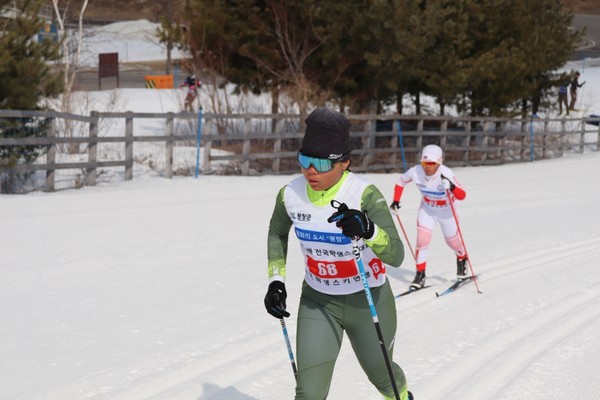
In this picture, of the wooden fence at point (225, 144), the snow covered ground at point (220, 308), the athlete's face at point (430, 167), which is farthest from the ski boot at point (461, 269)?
the wooden fence at point (225, 144)

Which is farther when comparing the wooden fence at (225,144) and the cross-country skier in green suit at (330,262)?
the wooden fence at (225,144)

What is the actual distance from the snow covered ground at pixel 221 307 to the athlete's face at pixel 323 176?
207 centimetres

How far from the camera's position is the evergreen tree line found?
70.0 ft

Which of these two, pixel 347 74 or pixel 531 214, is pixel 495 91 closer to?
pixel 347 74

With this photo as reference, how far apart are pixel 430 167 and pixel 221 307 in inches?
100

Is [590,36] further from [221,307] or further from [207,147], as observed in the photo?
[221,307]

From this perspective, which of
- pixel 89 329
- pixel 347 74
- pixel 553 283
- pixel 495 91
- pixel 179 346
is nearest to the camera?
pixel 179 346

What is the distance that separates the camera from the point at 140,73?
4919cm

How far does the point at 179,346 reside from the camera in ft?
23.1

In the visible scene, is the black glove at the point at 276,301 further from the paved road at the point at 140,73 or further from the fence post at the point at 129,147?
the paved road at the point at 140,73

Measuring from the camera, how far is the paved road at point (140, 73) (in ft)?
134

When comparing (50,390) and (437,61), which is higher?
(437,61)

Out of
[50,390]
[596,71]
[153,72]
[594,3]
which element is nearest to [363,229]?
[50,390]

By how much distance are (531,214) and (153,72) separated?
37.6 metres
